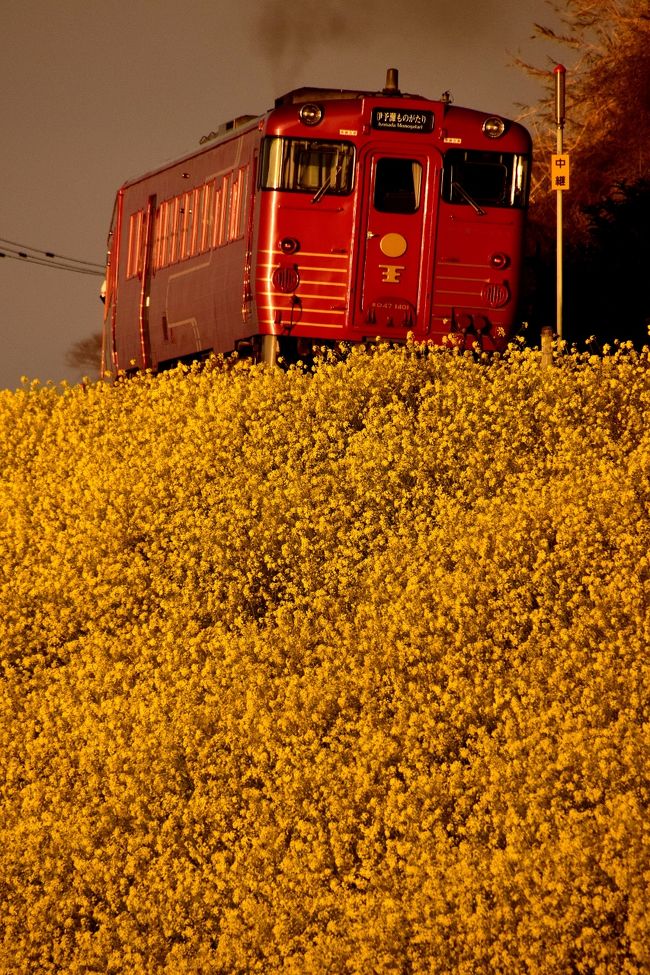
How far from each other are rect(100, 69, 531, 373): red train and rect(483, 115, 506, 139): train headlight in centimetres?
2

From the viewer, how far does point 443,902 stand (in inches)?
304

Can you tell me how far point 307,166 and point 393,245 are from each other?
4.18ft

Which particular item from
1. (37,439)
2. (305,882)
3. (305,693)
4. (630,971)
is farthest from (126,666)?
(37,439)

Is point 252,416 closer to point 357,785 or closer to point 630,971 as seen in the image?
point 357,785

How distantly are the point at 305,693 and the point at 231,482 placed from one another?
436 centimetres

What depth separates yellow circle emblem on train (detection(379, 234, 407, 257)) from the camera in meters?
17.0

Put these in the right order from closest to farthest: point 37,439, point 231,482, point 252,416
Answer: point 231,482, point 252,416, point 37,439

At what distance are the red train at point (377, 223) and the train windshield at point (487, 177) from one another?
1 centimetres

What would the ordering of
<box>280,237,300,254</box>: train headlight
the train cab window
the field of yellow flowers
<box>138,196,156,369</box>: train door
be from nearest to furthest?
the field of yellow flowers < <box>280,237,300,254</box>: train headlight < the train cab window < <box>138,196,156,369</box>: train door

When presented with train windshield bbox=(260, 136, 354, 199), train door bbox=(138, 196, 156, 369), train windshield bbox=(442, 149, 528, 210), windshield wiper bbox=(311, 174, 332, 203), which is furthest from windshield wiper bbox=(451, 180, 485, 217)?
train door bbox=(138, 196, 156, 369)

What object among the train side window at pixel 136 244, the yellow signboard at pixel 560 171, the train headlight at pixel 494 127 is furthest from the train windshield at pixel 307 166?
the train side window at pixel 136 244

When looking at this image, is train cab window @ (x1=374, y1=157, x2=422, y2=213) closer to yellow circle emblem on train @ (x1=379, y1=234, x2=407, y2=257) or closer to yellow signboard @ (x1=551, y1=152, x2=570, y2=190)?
yellow circle emblem on train @ (x1=379, y1=234, x2=407, y2=257)

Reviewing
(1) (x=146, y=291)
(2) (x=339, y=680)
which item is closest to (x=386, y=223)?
(1) (x=146, y=291)

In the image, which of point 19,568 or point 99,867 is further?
point 19,568
